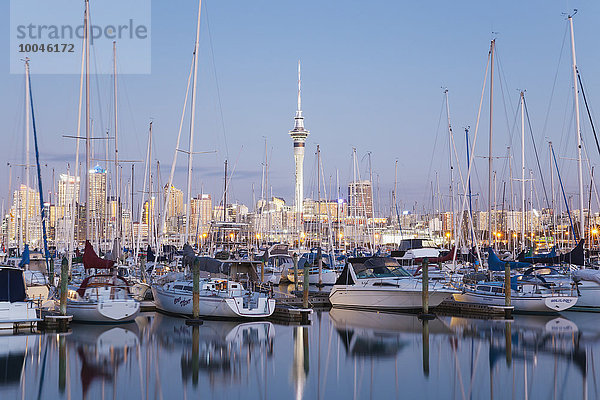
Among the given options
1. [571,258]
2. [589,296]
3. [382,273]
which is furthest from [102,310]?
[571,258]

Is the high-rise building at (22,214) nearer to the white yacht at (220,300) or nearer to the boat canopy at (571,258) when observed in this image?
the white yacht at (220,300)

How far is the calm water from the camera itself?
795 inches

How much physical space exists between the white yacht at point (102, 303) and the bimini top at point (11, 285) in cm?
246

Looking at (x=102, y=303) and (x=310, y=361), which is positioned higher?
(x=102, y=303)

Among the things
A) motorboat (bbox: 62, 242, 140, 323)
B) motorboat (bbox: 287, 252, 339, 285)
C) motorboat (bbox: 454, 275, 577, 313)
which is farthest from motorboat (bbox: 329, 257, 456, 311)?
motorboat (bbox: 62, 242, 140, 323)

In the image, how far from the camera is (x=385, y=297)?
34750mm

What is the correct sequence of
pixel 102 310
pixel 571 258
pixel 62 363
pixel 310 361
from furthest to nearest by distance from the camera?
pixel 571 258
pixel 102 310
pixel 310 361
pixel 62 363

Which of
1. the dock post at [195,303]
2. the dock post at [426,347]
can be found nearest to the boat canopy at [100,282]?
the dock post at [195,303]

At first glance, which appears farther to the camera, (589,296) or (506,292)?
(589,296)

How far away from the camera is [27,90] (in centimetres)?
3941

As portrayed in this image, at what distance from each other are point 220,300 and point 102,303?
4.81 m

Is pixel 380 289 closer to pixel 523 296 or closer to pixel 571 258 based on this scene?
pixel 523 296

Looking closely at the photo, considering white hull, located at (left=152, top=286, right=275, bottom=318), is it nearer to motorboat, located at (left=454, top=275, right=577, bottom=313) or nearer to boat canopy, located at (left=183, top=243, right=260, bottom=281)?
boat canopy, located at (left=183, top=243, right=260, bottom=281)

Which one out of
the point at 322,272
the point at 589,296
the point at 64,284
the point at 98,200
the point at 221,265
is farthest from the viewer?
the point at 98,200
